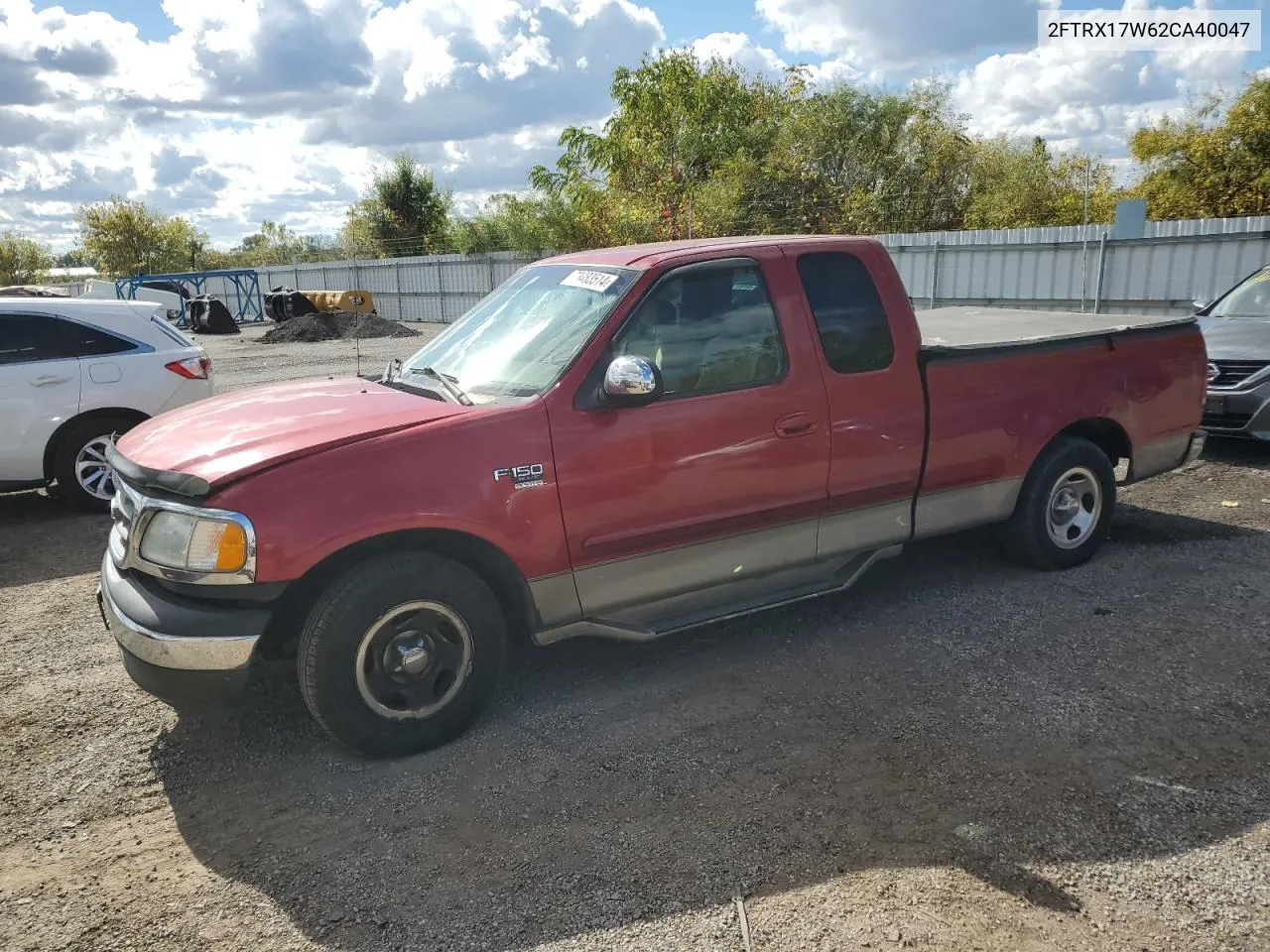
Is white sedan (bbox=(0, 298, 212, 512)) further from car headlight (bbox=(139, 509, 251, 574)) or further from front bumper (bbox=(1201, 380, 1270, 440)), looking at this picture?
front bumper (bbox=(1201, 380, 1270, 440))

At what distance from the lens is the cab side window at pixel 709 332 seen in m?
4.05

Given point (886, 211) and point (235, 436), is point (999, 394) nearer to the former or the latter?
point (235, 436)

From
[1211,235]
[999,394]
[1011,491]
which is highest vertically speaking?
[1211,235]

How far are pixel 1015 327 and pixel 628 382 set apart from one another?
10.7 ft

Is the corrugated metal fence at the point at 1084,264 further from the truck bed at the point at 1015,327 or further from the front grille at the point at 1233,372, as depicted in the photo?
the truck bed at the point at 1015,327

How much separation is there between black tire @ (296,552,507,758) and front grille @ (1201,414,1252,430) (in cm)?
713

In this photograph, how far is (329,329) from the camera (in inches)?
1086

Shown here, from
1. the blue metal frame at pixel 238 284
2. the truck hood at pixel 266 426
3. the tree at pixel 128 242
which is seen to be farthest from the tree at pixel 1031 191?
the tree at pixel 128 242

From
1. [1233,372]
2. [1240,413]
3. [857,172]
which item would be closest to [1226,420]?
[1240,413]

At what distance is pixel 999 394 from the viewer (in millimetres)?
4969

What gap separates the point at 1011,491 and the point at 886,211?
18416 millimetres

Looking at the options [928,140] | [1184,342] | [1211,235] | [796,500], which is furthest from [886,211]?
[796,500]

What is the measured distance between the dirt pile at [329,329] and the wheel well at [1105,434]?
22864 mm

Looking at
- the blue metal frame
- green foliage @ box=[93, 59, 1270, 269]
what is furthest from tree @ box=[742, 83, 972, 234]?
the blue metal frame
